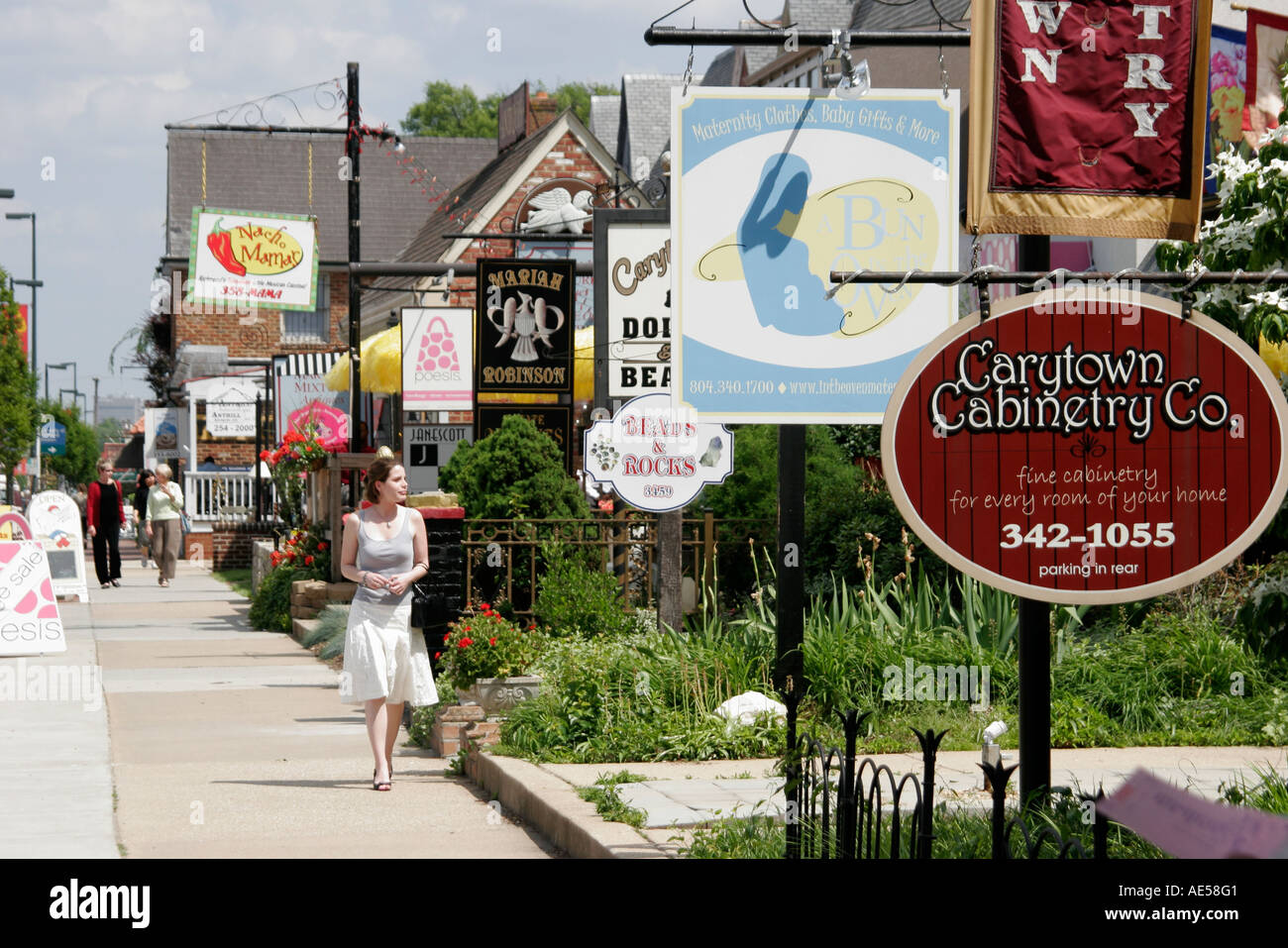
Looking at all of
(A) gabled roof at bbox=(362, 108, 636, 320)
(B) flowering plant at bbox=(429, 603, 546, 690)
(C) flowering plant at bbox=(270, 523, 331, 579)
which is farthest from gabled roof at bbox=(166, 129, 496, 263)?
(B) flowering plant at bbox=(429, 603, 546, 690)

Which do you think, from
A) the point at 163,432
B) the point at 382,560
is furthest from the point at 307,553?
the point at 163,432

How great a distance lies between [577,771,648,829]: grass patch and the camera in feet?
21.4

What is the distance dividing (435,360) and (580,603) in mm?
9695

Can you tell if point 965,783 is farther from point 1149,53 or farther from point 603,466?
point 603,466

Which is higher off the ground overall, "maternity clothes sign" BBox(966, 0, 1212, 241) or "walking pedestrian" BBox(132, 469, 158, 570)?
"maternity clothes sign" BBox(966, 0, 1212, 241)

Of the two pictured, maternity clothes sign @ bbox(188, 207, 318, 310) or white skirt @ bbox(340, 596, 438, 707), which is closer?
white skirt @ bbox(340, 596, 438, 707)

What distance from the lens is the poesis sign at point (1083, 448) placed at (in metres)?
4.79

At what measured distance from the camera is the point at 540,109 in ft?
122

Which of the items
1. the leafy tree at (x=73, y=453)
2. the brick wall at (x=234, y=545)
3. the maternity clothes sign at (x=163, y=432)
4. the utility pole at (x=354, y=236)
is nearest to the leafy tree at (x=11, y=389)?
the maternity clothes sign at (x=163, y=432)

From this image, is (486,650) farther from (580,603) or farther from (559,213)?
(559,213)

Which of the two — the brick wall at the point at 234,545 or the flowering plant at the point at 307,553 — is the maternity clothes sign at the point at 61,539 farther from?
the brick wall at the point at 234,545

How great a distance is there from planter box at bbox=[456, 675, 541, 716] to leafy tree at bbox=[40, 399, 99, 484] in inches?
2571

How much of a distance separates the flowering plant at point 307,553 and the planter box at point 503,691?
8258mm

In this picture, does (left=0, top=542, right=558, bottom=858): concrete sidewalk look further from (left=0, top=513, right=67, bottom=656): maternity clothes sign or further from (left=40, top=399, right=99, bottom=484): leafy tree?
(left=40, top=399, right=99, bottom=484): leafy tree
